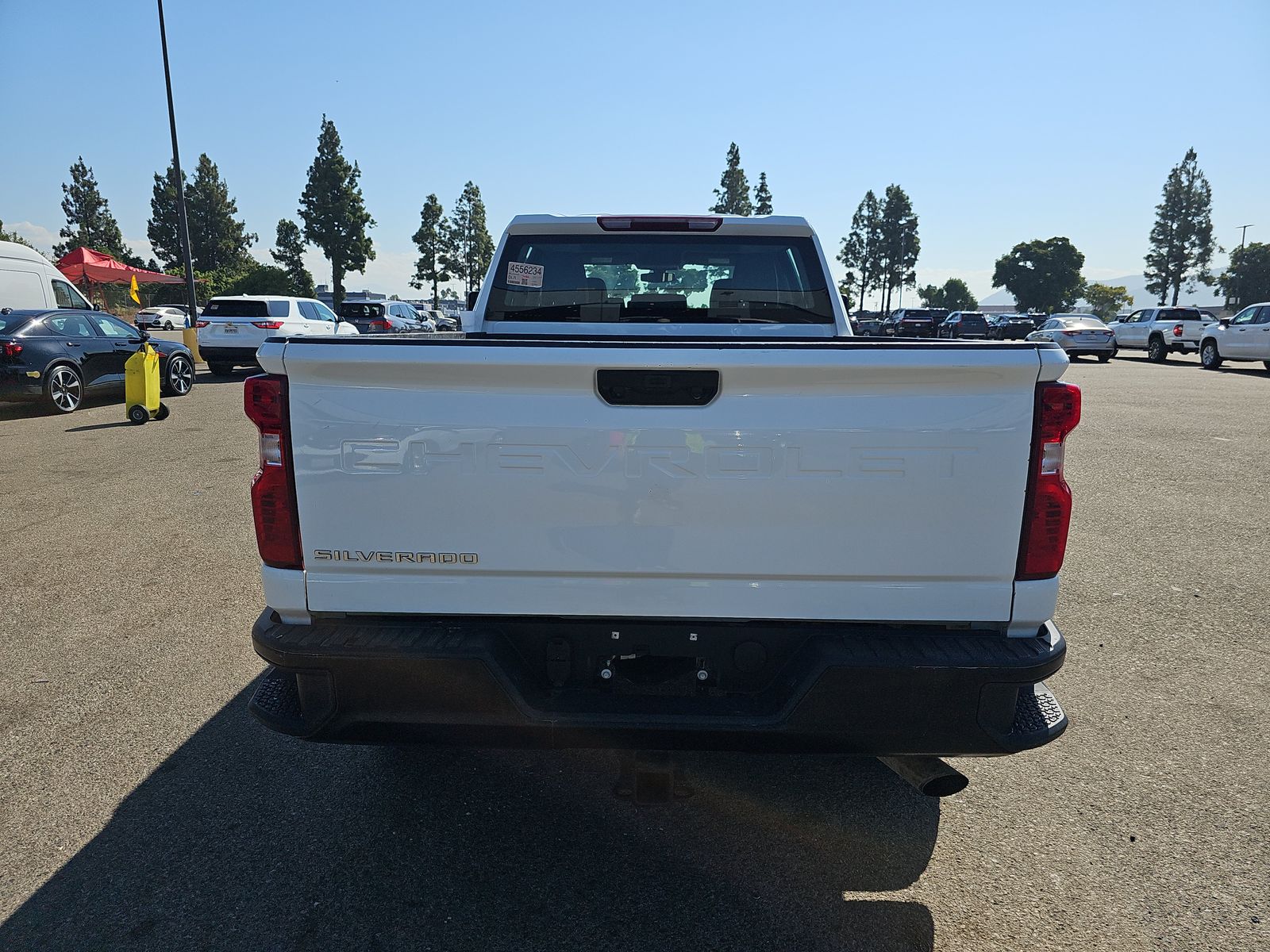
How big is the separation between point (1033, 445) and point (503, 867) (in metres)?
2.08

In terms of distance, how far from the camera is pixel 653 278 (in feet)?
14.1

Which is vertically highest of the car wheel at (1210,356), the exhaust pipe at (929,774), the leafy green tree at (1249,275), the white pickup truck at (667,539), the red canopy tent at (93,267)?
the leafy green tree at (1249,275)

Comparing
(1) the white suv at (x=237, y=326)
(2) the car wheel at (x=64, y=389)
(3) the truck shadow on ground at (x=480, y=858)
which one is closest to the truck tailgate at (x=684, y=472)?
(3) the truck shadow on ground at (x=480, y=858)

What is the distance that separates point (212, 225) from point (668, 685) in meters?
104

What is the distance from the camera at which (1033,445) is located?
2207 mm

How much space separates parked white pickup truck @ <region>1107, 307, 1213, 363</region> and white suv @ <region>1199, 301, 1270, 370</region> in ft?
12.4

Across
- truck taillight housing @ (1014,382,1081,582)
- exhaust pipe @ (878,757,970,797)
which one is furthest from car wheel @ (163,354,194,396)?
truck taillight housing @ (1014,382,1081,582)

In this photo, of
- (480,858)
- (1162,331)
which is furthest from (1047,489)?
(1162,331)

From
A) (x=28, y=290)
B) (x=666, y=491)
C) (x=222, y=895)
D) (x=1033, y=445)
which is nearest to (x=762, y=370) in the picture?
(x=666, y=491)

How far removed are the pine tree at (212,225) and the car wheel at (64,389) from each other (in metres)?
85.7

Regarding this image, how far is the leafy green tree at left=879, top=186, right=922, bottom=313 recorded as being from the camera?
9694cm

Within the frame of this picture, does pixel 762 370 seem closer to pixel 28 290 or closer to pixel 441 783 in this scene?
pixel 441 783

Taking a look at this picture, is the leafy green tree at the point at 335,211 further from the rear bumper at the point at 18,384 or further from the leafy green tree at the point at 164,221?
the rear bumper at the point at 18,384

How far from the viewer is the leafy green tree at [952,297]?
134 m
